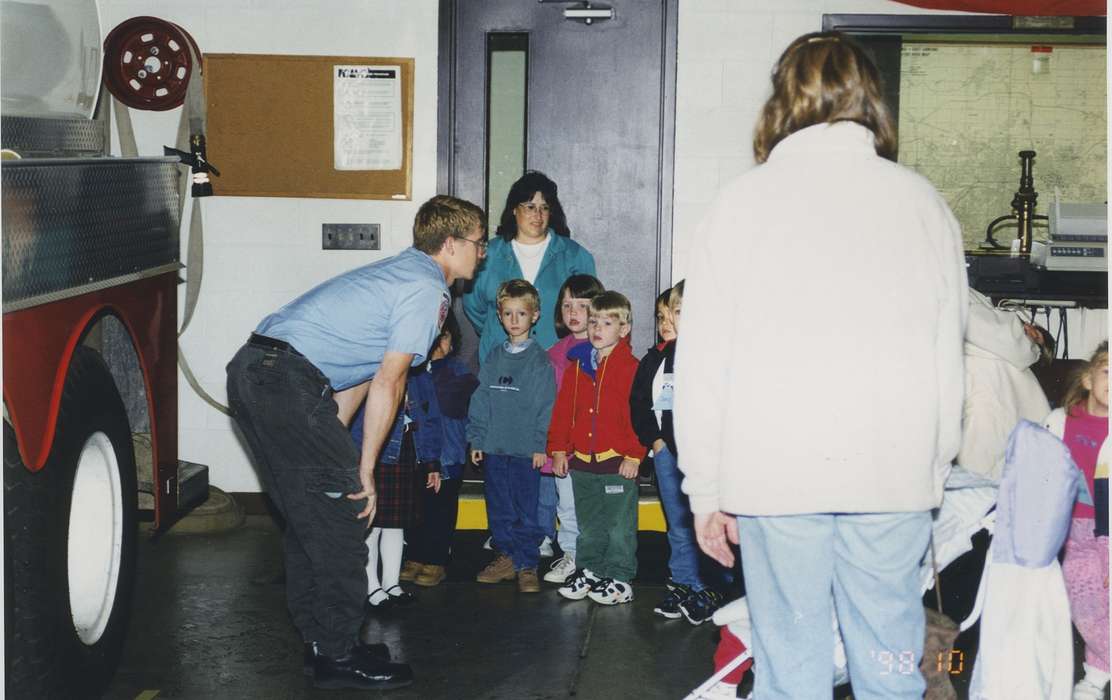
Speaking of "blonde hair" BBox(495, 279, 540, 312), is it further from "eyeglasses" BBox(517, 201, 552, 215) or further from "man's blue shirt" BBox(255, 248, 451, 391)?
"man's blue shirt" BBox(255, 248, 451, 391)

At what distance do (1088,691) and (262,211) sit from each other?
4125 millimetres

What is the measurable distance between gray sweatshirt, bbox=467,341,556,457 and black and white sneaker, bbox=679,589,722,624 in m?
0.84

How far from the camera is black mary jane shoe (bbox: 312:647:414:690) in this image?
3914 millimetres

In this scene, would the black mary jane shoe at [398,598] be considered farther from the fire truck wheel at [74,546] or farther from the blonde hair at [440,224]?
the blonde hair at [440,224]

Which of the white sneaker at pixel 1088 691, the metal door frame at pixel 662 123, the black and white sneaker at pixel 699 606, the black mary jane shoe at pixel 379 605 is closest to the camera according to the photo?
the white sneaker at pixel 1088 691

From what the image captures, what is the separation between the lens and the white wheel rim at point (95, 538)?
143 inches

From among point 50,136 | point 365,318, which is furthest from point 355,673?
point 50,136

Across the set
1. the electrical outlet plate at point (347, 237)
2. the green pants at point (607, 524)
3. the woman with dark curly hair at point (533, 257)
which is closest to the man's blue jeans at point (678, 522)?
the green pants at point (607, 524)

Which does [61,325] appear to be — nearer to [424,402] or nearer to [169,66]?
[424,402]

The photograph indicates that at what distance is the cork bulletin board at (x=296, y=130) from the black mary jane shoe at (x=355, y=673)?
268 cm

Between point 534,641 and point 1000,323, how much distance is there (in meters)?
1.88

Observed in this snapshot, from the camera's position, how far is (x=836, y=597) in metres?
2.67

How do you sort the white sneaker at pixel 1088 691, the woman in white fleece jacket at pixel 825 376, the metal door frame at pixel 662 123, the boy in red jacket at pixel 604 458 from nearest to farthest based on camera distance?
the woman in white fleece jacket at pixel 825 376, the white sneaker at pixel 1088 691, the boy in red jacket at pixel 604 458, the metal door frame at pixel 662 123

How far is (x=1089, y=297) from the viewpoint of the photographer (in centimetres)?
564
